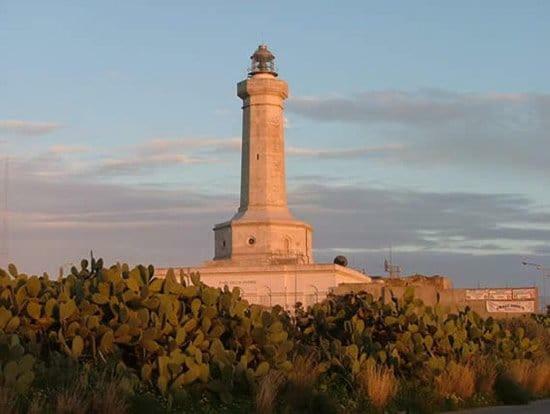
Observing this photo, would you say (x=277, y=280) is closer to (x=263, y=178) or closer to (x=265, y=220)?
(x=265, y=220)

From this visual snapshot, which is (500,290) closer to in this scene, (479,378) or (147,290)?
(479,378)

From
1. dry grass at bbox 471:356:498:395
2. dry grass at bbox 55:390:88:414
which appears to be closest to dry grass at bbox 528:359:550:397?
dry grass at bbox 471:356:498:395

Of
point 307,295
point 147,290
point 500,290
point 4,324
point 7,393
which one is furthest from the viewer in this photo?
point 500,290

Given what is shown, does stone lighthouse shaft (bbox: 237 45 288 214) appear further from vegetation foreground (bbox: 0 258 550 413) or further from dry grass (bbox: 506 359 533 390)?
vegetation foreground (bbox: 0 258 550 413)

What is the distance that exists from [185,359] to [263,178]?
4429 centimetres

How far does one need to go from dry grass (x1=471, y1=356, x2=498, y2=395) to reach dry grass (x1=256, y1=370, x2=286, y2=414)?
5239 millimetres

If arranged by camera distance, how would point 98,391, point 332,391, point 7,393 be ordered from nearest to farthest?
point 7,393 < point 98,391 < point 332,391

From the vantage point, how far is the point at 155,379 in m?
14.3

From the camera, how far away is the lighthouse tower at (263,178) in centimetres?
5862

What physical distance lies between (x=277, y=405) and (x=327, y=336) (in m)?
5.39

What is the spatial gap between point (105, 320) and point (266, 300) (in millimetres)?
43983

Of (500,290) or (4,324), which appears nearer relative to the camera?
(4,324)

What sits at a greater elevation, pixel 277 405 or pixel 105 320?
pixel 105 320

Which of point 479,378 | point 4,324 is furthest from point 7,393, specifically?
point 479,378
